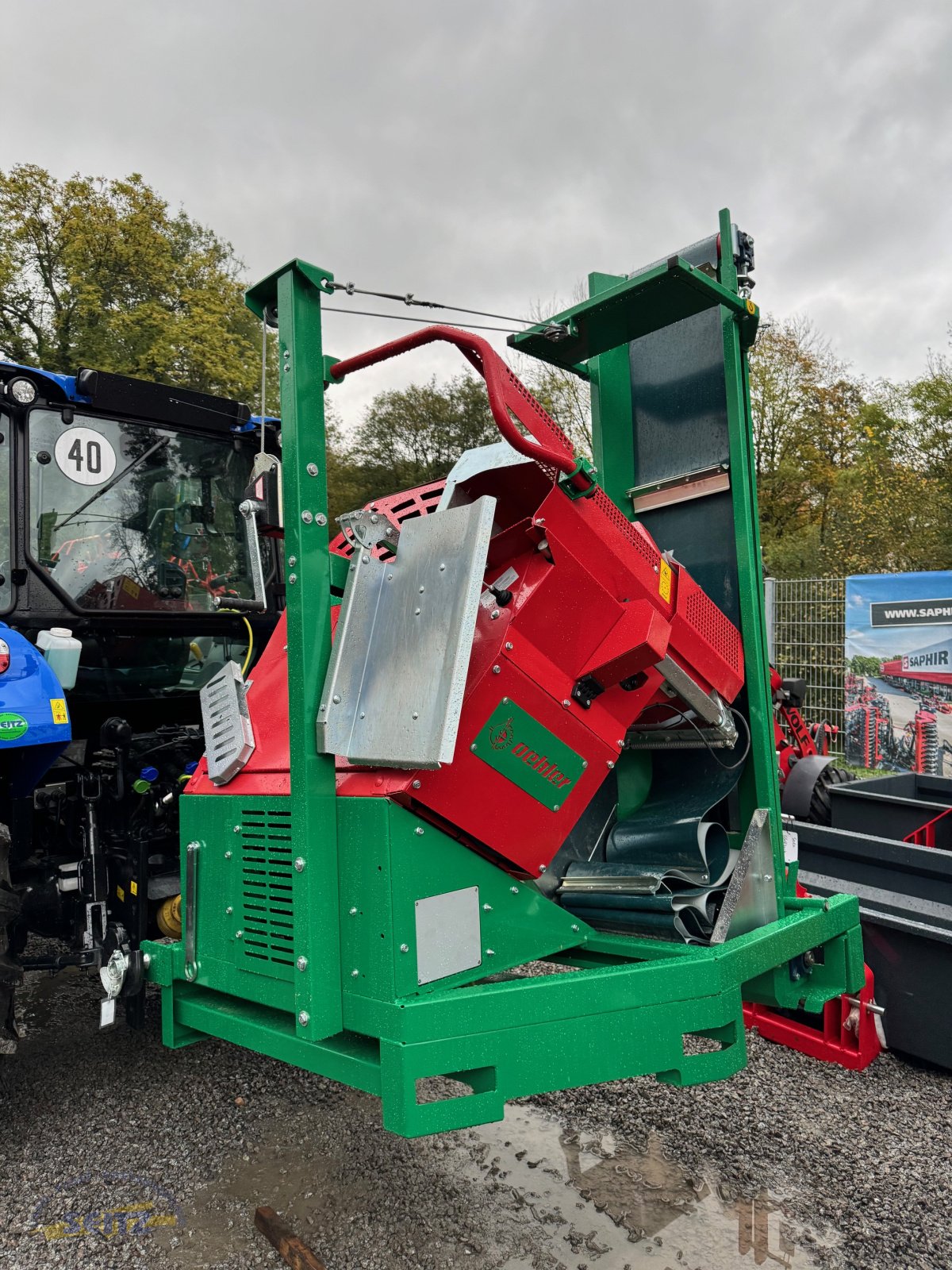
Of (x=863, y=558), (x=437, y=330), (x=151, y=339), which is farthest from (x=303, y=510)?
(x=151, y=339)

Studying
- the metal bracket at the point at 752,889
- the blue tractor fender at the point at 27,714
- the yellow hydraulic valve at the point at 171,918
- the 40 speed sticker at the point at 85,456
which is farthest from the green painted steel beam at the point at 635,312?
the yellow hydraulic valve at the point at 171,918

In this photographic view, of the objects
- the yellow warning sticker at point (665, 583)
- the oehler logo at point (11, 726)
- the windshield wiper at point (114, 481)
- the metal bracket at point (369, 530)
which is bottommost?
the oehler logo at point (11, 726)

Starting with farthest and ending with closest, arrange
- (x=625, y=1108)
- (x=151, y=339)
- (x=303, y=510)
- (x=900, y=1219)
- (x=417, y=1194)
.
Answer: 1. (x=151, y=339)
2. (x=625, y=1108)
3. (x=417, y=1194)
4. (x=900, y=1219)
5. (x=303, y=510)

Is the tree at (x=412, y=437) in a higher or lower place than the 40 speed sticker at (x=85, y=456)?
higher

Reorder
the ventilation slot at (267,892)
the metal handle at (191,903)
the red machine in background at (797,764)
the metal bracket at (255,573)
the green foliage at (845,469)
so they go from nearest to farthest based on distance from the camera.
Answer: the ventilation slot at (267,892)
the metal handle at (191,903)
the metal bracket at (255,573)
the red machine in background at (797,764)
the green foliage at (845,469)

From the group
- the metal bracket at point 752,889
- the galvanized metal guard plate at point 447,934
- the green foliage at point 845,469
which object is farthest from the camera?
the green foliage at point 845,469

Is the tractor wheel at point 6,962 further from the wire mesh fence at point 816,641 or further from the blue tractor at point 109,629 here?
the wire mesh fence at point 816,641

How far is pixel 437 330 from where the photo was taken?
1.87 m

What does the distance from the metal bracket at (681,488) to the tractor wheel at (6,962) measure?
2298mm

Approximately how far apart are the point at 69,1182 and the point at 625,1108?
1.68 m

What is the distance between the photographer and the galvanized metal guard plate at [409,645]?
1.70m

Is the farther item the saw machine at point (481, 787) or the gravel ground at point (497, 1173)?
the gravel ground at point (497, 1173)

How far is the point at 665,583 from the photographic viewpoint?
7.32 ft

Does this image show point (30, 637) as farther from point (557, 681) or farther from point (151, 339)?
point (151, 339)
